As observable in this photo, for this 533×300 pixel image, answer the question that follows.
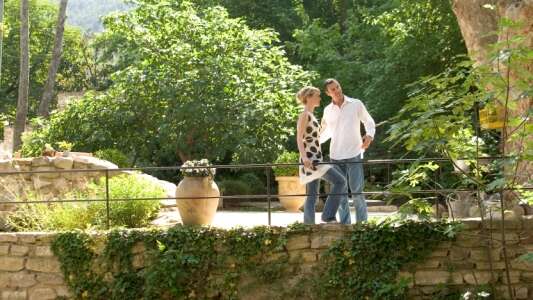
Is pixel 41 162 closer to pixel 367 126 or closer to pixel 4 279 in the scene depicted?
pixel 4 279

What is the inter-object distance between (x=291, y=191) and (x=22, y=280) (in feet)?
17.1

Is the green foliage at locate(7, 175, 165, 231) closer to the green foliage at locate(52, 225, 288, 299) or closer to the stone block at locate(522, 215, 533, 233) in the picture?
the green foliage at locate(52, 225, 288, 299)

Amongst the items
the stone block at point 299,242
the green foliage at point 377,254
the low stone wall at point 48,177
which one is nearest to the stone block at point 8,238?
the low stone wall at point 48,177

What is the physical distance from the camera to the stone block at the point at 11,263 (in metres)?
8.88

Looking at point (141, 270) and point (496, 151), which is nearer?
point (141, 270)

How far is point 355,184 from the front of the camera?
816 cm

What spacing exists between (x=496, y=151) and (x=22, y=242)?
29.8 feet

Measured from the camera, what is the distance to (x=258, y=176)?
61.2ft

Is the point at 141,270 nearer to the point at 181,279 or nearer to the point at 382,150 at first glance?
the point at 181,279

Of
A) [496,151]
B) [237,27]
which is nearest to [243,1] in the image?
[237,27]

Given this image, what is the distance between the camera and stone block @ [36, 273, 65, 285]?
8.77 metres

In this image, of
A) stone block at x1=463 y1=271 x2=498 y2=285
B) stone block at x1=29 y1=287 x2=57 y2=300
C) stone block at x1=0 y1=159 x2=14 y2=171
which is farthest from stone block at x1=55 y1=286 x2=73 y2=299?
stone block at x1=463 y1=271 x2=498 y2=285

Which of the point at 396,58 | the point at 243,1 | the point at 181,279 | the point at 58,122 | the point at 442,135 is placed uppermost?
the point at 243,1

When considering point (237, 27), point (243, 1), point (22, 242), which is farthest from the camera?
point (243, 1)
